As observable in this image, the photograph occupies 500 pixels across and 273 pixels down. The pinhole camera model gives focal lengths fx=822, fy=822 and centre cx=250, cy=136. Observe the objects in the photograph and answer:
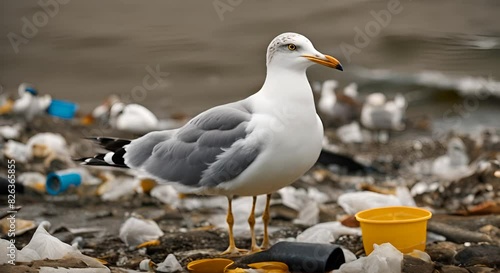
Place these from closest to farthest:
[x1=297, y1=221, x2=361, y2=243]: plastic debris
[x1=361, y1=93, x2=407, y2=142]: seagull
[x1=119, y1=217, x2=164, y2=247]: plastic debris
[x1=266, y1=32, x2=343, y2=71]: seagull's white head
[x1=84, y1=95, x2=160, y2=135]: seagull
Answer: [x1=266, y1=32, x2=343, y2=71]: seagull's white head
[x1=297, y1=221, x2=361, y2=243]: plastic debris
[x1=119, y1=217, x2=164, y2=247]: plastic debris
[x1=84, y1=95, x2=160, y2=135]: seagull
[x1=361, y1=93, x2=407, y2=142]: seagull

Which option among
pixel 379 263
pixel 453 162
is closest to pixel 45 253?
pixel 379 263

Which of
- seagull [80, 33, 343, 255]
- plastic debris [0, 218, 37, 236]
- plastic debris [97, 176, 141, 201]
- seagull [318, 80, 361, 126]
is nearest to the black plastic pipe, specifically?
seagull [80, 33, 343, 255]

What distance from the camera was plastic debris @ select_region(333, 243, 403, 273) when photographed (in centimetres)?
276

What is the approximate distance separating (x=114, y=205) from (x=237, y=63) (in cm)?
416

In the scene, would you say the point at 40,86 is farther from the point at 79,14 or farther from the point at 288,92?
the point at 288,92

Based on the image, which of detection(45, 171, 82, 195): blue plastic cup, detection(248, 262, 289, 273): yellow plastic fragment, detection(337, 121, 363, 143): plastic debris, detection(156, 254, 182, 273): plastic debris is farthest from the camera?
detection(337, 121, 363, 143): plastic debris

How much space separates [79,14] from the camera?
672 centimetres

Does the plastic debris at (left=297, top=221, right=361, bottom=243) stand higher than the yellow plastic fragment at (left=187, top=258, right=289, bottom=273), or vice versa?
the plastic debris at (left=297, top=221, right=361, bottom=243)

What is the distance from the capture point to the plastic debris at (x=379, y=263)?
9.05 ft

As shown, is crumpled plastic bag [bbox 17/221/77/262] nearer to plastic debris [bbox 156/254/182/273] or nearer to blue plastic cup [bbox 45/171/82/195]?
plastic debris [bbox 156/254/182/273]

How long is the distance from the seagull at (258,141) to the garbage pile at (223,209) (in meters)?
0.28

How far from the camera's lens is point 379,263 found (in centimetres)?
276

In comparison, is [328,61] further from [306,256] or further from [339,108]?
[339,108]

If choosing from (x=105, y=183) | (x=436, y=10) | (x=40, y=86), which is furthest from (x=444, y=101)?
(x=105, y=183)
